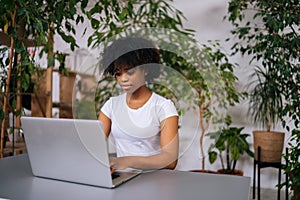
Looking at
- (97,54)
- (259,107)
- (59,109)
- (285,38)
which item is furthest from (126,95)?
(59,109)

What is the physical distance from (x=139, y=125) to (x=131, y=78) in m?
0.22

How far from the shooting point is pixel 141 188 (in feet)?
3.85

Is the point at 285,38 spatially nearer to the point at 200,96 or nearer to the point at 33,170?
the point at 200,96

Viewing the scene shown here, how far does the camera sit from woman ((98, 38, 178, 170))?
5.04 feet

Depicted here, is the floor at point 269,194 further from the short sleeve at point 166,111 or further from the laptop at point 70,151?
the laptop at point 70,151

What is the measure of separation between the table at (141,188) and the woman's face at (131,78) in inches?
17.5

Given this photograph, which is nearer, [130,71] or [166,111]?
[130,71]

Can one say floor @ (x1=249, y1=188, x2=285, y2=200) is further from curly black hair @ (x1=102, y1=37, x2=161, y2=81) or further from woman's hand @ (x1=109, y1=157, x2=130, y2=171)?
woman's hand @ (x1=109, y1=157, x2=130, y2=171)

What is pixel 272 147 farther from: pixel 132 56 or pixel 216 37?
A: pixel 132 56

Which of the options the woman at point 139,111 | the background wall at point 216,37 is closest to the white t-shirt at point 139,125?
the woman at point 139,111

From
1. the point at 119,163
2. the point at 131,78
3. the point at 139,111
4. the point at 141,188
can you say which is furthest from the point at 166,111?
the point at 141,188

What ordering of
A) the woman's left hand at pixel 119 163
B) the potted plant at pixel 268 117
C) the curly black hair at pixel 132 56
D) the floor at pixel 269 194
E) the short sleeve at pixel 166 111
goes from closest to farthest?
the woman's left hand at pixel 119 163
the curly black hair at pixel 132 56
the short sleeve at pixel 166 111
the potted plant at pixel 268 117
the floor at pixel 269 194

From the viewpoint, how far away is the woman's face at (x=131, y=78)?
1.56m

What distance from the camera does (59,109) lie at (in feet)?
12.6
